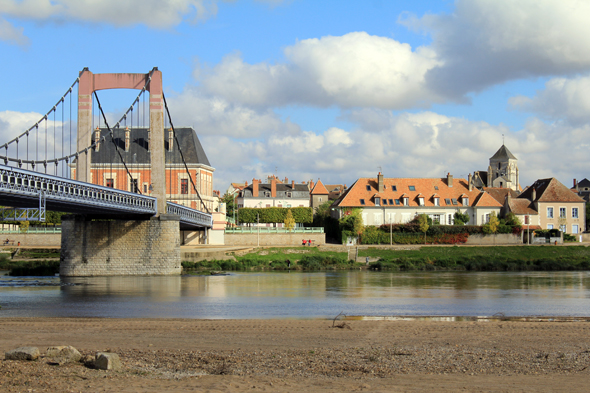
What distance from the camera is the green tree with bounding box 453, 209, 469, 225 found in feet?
183

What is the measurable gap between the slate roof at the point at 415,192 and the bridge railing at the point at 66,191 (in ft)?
86.4

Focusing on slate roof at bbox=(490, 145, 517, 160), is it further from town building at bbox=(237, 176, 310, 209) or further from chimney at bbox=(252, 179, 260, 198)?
chimney at bbox=(252, 179, 260, 198)

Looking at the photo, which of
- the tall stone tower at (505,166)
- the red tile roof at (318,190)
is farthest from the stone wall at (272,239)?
the tall stone tower at (505,166)

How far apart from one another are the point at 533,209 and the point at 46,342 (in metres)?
53.2

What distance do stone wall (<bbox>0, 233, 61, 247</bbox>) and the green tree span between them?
1375 inches

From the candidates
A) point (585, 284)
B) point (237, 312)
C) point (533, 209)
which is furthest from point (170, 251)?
point (533, 209)

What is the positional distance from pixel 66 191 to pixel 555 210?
4627cm

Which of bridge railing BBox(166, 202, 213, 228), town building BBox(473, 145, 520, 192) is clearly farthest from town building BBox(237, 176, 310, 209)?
town building BBox(473, 145, 520, 192)

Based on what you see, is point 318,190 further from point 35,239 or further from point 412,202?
point 35,239

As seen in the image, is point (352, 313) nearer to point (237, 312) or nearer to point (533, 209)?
point (237, 312)

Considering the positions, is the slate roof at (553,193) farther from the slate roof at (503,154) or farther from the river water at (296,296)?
the slate roof at (503,154)

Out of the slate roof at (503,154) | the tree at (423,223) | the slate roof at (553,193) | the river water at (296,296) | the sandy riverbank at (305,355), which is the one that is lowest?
the river water at (296,296)

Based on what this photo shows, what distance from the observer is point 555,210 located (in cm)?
5794

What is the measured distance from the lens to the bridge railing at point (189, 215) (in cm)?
3839
